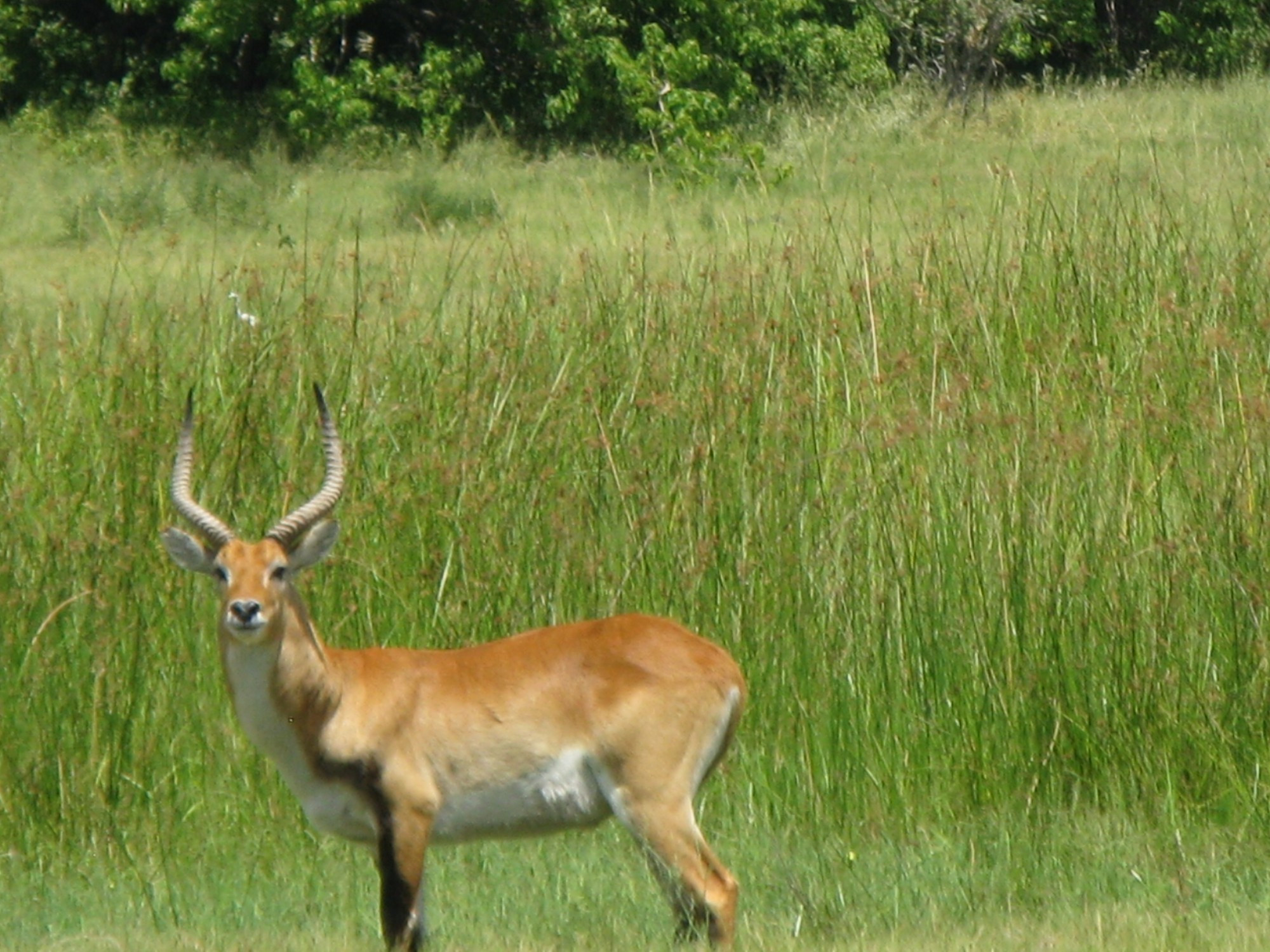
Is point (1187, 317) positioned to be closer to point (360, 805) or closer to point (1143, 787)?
point (1143, 787)

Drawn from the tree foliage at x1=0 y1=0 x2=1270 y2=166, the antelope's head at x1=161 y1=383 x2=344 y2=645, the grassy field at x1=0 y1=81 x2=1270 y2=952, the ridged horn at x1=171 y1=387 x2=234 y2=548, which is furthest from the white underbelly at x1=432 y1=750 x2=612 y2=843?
the tree foliage at x1=0 y1=0 x2=1270 y2=166

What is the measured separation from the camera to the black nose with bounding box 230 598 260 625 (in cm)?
424

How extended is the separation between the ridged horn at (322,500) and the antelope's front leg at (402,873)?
2.31 feet

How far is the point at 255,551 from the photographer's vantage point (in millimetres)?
4422

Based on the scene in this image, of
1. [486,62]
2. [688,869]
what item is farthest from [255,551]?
[486,62]

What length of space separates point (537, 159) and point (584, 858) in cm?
1393

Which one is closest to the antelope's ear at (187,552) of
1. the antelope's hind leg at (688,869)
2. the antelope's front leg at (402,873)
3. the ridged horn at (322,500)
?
the ridged horn at (322,500)

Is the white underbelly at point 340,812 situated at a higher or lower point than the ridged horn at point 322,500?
lower

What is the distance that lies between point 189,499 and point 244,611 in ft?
1.69

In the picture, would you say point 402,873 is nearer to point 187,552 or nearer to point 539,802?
point 539,802

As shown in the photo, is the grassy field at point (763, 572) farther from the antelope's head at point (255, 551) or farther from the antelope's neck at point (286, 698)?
the antelope's head at point (255, 551)

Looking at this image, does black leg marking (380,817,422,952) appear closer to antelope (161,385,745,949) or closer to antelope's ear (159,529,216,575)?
antelope (161,385,745,949)

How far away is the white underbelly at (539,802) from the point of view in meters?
4.48

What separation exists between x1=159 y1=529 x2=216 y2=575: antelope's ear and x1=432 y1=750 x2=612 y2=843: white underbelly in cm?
80
